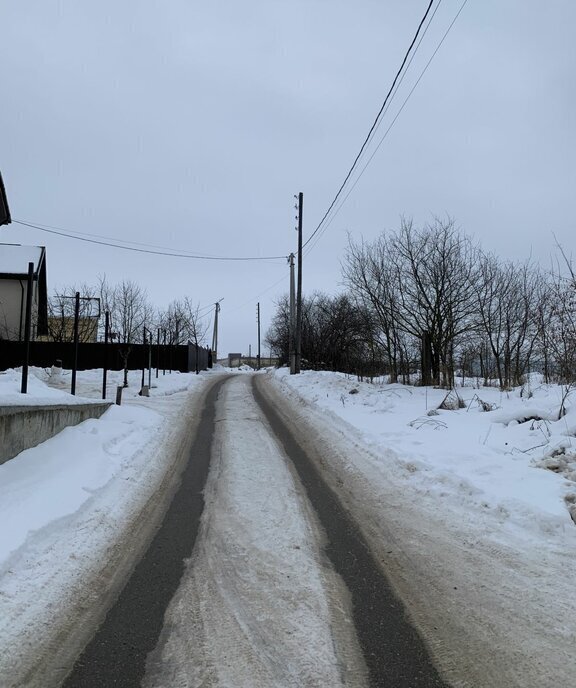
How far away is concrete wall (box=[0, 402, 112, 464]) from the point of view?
238 inches

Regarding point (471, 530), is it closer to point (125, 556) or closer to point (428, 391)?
point (125, 556)

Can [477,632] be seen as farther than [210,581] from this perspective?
No

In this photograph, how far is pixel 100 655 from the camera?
291 cm

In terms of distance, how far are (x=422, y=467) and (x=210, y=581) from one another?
381 cm

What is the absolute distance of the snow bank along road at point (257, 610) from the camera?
2756 millimetres

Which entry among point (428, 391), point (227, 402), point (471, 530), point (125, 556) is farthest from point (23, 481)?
point (428, 391)

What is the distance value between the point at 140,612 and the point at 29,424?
421cm

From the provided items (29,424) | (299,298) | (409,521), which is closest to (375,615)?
(409,521)

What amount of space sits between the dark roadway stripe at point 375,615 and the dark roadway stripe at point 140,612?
1.27 metres

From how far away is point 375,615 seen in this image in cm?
338

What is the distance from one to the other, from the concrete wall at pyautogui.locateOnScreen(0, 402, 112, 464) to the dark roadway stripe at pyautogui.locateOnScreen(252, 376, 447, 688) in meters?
3.69

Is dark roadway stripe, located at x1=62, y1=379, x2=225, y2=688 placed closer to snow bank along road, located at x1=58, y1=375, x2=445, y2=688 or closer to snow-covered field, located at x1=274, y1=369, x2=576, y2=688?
snow bank along road, located at x1=58, y1=375, x2=445, y2=688

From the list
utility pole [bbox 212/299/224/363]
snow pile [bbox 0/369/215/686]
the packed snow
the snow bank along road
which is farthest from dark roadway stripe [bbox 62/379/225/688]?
utility pole [bbox 212/299/224/363]

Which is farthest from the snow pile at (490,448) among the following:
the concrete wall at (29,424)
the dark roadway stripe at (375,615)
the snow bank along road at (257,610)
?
the concrete wall at (29,424)
